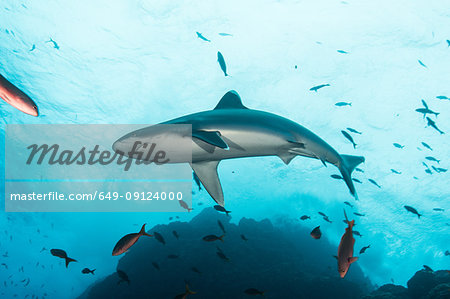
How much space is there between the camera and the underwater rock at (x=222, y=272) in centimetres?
1302

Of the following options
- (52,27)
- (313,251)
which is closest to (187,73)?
(52,27)

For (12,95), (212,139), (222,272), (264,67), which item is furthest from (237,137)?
(264,67)

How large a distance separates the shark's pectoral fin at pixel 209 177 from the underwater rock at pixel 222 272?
25.9ft

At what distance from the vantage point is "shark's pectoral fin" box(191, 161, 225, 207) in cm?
422

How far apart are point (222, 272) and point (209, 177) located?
12543 mm

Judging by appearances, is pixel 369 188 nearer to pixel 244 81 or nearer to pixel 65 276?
pixel 244 81

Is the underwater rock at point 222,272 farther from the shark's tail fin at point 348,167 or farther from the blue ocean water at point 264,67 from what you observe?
the shark's tail fin at point 348,167

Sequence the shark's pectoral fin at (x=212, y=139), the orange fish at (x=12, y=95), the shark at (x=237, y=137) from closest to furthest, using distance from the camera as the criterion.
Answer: the orange fish at (x=12, y=95)
the shark's pectoral fin at (x=212, y=139)
the shark at (x=237, y=137)

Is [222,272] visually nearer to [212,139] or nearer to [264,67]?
[212,139]

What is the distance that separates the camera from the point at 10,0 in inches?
635

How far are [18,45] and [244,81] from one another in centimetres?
1922

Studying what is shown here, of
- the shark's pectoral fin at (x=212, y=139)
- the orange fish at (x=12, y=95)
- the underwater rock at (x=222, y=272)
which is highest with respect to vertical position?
the orange fish at (x=12, y=95)

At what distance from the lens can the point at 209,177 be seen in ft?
14.0

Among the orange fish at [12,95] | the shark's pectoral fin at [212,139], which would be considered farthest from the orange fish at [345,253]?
the orange fish at [12,95]
